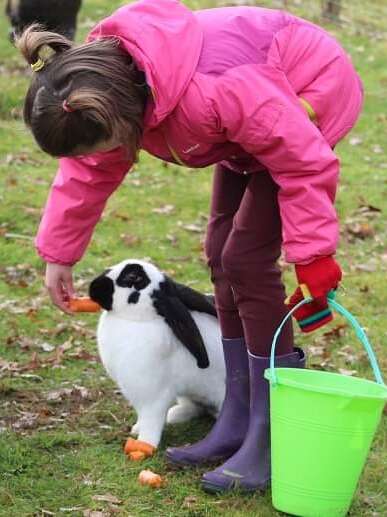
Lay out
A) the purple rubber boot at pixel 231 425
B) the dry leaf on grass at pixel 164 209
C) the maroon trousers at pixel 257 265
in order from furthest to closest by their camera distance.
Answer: the dry leaf on grass at pixel 164 209
the purple rubber boot at pixel 231 425
the maroon trousers at pixel 257 265

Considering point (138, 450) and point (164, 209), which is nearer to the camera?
point (138, 450)

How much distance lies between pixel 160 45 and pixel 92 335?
223cm

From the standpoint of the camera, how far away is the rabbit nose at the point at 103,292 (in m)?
3.49

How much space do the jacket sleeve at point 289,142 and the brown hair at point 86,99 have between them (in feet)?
0.79

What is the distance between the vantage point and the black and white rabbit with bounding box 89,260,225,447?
3.40 m

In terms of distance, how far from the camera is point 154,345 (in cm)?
340

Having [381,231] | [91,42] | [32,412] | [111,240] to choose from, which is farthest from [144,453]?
[381,231]

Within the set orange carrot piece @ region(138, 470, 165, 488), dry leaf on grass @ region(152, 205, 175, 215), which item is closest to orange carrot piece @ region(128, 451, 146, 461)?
orange carrot piece @ region(138, 470, 165, 488)

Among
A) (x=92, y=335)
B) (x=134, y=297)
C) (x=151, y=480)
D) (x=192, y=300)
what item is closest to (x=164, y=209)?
(x=92, y=335)

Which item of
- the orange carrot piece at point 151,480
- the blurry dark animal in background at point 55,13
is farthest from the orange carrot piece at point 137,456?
the blurry dark animal in background at point 55,13

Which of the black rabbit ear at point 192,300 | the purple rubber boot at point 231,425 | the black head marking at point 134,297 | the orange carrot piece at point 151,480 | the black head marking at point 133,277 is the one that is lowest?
the orange carrot piece at point 151,480

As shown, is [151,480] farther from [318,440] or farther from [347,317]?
[347,317]

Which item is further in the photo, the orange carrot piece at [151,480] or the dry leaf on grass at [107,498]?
the orange carrot piece at [151,480]

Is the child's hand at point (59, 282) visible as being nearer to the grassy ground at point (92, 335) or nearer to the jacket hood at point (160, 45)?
the grassy ground at point (92, 335)
